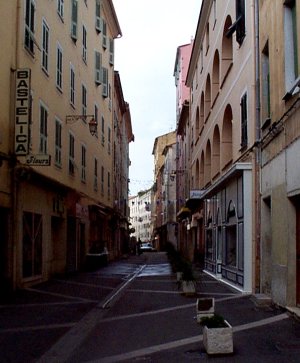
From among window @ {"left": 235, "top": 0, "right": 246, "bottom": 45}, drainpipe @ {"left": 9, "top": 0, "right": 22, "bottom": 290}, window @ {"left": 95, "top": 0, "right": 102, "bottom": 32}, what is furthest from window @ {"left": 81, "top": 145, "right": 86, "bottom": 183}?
window @ {"left": 235, "top": 0, "right": 246, "bottom": 45}

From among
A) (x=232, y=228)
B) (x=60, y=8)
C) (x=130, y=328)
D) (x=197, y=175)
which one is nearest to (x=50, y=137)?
(x=60, y=8)

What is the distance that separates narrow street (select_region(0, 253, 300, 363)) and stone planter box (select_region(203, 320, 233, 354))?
0.40 feet

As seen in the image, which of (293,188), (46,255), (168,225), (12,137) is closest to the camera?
(293,188)

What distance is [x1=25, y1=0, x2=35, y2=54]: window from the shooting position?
60.9 feet

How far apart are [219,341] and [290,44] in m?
6.56

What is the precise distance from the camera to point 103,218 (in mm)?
38406

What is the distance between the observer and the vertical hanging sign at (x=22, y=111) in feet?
54.7

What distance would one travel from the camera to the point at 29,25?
18.8 metres

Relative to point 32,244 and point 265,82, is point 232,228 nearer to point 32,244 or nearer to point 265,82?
point 265,82

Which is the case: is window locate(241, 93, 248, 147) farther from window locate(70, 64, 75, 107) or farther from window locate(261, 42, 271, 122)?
window locate(70, 64, 75, 107)

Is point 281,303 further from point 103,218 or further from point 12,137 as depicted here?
point 103,218

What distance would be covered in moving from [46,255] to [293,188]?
12.3 m

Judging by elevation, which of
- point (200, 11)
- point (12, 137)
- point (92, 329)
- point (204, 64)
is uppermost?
point (200, 11)

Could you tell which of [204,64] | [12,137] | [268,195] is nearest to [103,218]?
[204,64]
